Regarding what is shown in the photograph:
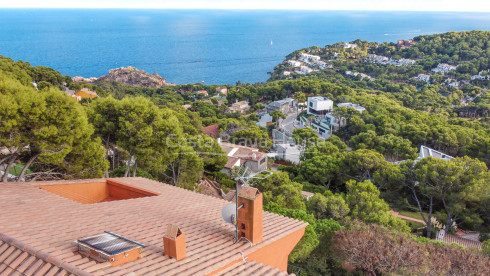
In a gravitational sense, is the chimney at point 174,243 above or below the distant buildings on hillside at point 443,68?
above

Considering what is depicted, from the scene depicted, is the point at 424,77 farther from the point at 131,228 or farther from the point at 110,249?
the point at 110,249

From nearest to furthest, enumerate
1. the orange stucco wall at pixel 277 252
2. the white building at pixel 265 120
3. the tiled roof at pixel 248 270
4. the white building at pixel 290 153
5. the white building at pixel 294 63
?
the tiled roof at pixel 248 270
the orange stucco wall at pixel 277 252
the white building at pixel 290 153
the white building at pixel 265 120
the white building at pixel 294 63

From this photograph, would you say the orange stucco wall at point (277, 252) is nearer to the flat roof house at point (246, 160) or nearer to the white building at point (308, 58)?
the flat roof house at point (246, 160)

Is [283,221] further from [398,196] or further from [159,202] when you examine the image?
[398,196]

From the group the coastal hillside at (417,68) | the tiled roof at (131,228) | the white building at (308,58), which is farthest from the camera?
the white building at (308,58)

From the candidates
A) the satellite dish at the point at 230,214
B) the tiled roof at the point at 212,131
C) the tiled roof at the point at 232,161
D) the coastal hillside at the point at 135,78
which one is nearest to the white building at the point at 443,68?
the coastal hillside at the point at 135,78
